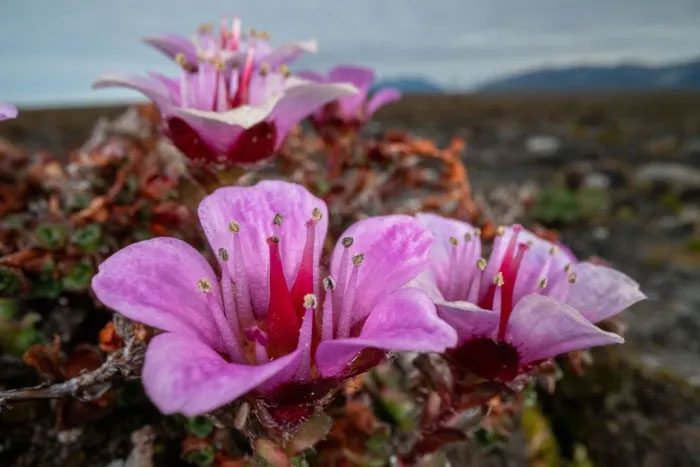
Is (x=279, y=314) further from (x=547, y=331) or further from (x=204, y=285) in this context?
(x=547, y=331)

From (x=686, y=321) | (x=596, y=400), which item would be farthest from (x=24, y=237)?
(x=686, y=321)

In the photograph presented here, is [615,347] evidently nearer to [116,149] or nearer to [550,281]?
[550,281]

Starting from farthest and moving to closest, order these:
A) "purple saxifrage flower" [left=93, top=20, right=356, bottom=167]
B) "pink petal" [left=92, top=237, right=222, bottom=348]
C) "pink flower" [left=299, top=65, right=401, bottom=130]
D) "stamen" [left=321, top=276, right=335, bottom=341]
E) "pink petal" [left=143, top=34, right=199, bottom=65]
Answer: "pink flower" [left=299, top=65, right=401, bottom=130]
"pink petal" [left=143, top=34, right=199, bottom=65]
"purple saxifrage flower" [left=93, top=20, right=356, bottom=167]
"stamen" [left=321, top=276, right=335, bottom=341]
"pink petal" [left=92, top=237, right=222, bottom=348]

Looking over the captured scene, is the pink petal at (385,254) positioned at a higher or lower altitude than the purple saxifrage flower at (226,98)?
lower

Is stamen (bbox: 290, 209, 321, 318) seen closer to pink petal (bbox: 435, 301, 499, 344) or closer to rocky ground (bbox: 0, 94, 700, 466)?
pink petal (bbox: 435, 301, 499, 344)

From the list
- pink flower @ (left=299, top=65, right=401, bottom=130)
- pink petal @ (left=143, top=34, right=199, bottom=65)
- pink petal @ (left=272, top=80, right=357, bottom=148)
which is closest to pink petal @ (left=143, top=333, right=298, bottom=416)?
pink petal @ (left=272, top=80, right=357, bottom=148)

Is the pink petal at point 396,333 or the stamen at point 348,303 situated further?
the stamen at point 348,303

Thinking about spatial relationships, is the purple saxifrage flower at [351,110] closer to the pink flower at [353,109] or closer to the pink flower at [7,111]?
the pink flower at [353,109]

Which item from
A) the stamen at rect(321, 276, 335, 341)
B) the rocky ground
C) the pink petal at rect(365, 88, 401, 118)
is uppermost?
the pink petal at rect(365, 88, 401, 118)

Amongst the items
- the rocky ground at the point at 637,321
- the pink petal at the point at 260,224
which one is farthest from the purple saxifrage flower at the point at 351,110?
the pink petal at the point at 260,224
